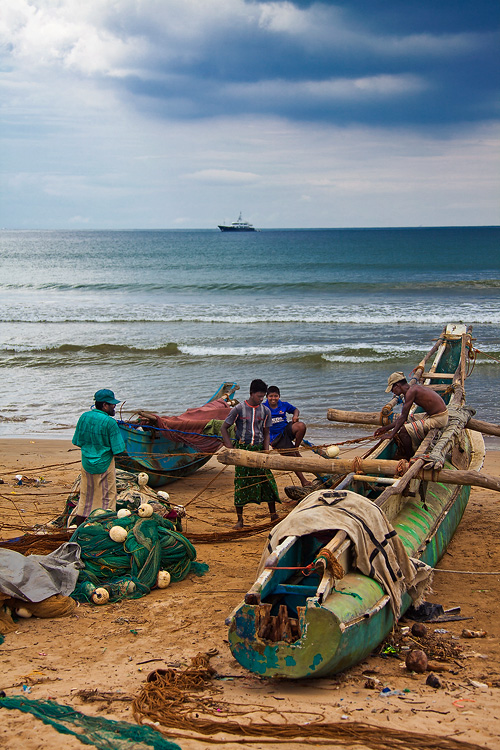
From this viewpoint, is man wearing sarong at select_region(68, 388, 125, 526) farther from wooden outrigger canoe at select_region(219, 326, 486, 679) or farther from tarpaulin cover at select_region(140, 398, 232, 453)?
tarpaulin cover at select_region(140, 398, 232, 453)

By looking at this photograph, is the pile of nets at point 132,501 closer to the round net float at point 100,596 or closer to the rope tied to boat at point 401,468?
the round net float at point 100,596

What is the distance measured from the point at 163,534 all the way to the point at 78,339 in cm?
1782

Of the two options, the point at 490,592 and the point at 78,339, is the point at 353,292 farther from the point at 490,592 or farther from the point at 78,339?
the point at 490,592

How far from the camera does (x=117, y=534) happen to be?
609 centimetres

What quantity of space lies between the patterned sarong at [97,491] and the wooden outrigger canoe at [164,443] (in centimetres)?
229

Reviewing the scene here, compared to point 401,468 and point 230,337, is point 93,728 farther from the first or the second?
point 230,337

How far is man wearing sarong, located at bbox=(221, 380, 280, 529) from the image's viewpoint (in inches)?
296

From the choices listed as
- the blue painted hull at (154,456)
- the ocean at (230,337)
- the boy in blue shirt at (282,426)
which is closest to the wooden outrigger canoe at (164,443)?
the blue painted hull at (154,456)

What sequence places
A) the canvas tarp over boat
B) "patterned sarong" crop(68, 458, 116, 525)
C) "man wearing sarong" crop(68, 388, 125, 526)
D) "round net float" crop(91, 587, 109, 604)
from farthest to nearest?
"patterned sarong" crop(68, 458, 116, 525), "man wearing sarong" crop(68, 388, 125, 526), "round net float" crop(91, 587, 109, 604), the canvas tarp over boat

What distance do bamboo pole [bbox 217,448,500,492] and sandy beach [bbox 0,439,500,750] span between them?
0.83m

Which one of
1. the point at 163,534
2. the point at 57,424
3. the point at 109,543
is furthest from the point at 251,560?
the point at 57,424

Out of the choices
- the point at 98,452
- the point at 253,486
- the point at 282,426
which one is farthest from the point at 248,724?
the point at 282,426

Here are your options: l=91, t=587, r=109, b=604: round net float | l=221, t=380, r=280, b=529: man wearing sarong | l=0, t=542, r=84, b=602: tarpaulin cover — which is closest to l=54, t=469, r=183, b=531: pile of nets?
l=221, t=380, r=280, b=529: man wearing sarong

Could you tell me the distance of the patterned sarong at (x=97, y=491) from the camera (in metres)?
6.82
